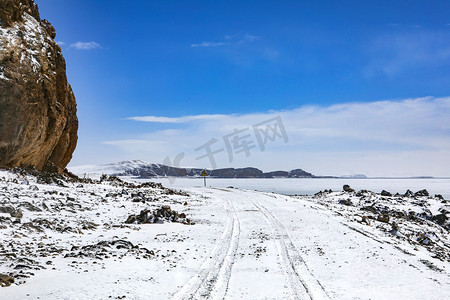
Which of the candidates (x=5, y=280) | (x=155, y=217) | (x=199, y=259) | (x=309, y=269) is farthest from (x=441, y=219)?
(x=5, y=280)

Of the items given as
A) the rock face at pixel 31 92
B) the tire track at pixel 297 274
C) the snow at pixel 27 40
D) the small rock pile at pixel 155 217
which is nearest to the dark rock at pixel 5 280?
the tire track at pixel 297 274

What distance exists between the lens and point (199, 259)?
28.4ft

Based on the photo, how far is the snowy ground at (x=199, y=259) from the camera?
6.14 meters

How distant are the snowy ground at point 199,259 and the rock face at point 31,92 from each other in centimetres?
568

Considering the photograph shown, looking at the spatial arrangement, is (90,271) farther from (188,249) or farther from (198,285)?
(188,249)

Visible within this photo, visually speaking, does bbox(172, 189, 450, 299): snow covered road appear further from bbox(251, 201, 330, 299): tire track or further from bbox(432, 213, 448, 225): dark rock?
bbox(432, 213, 448, 225): dark rock

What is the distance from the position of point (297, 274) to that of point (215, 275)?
1914 millimetres

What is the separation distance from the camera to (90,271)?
681 centimetres

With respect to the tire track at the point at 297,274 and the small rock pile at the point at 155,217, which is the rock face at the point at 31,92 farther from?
the tire track at the point at 297,274

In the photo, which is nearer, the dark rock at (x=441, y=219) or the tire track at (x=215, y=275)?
the tire track at (x=215, y=275)

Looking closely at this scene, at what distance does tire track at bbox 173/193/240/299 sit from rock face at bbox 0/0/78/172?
15.7 m

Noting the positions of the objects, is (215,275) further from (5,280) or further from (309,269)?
(5,280)

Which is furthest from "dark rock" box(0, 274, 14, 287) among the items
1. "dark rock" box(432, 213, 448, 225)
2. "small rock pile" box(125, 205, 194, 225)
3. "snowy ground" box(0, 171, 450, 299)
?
"dark rock" box(432, 213, 448, 225)

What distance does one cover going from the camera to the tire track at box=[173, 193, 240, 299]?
5.98 m
